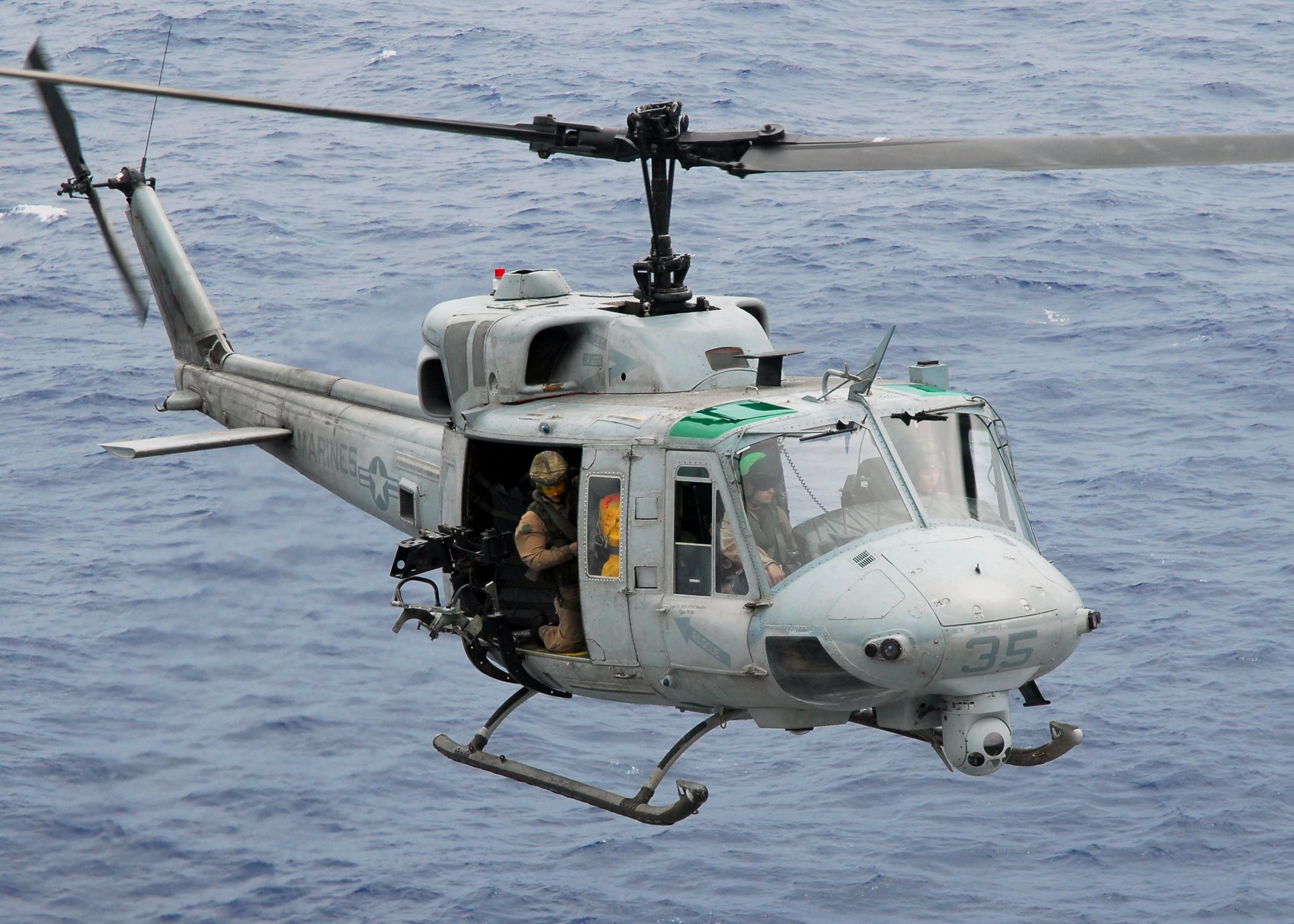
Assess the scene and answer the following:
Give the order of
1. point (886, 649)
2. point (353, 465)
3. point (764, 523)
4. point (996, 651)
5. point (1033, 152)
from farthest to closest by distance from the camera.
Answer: point (353, 465) → point (764, 523) → point (996, 651) → point (886, 649) → point (1033, 152)

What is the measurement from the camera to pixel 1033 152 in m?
10.9

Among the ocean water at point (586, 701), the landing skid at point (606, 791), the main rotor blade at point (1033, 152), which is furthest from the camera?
the ocean water at point (586, 701)

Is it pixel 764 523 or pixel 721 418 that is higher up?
pixel 721 418

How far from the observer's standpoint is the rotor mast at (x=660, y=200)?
13.1 metres

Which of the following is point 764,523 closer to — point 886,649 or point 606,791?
point 886,649

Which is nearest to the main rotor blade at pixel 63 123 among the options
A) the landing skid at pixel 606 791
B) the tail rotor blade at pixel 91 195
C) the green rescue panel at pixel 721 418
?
the tail rotor blade at pixel 91 195

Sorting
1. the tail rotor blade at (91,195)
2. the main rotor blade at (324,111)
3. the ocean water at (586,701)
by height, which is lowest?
the ocean water at (586,701)

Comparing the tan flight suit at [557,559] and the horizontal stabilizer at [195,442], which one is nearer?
the tan flight suit at [557,559]

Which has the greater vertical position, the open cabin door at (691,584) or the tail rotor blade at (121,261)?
the tail rotor blade at (121,261)

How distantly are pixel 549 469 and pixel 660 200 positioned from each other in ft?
8.54

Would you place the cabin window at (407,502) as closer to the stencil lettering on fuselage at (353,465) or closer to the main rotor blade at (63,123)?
the stencil lettering on fuselage at (353,465)

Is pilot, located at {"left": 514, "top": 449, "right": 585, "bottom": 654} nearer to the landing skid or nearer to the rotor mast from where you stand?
the landing skid

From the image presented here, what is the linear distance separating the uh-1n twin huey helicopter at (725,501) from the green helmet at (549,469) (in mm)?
200

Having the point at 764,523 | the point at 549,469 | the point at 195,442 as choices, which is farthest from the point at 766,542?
the point at 195,442
